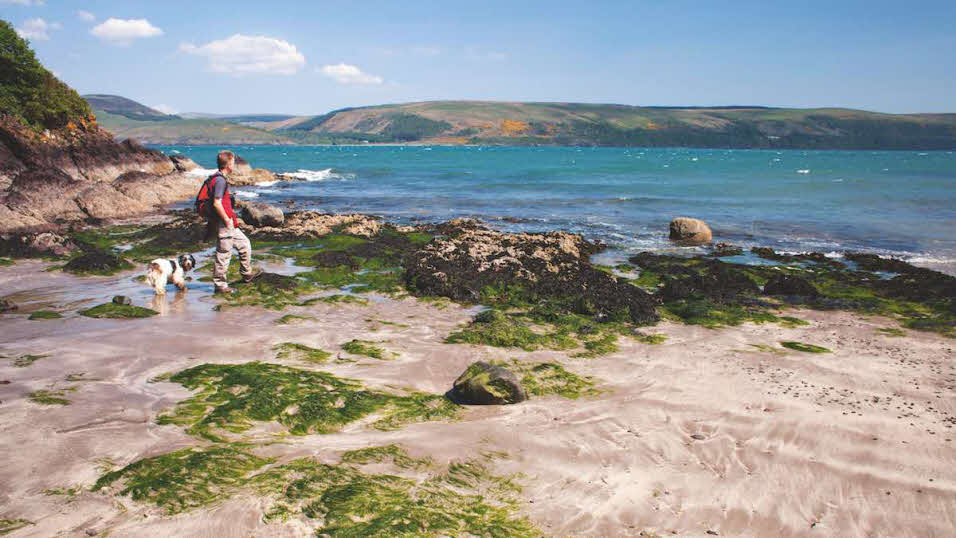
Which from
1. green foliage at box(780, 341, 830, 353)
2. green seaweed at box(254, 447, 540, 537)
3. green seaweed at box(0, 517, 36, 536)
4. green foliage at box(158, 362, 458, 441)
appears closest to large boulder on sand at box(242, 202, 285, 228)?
green foliage at box(158, 362, 458, 441)

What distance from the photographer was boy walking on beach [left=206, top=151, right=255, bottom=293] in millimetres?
10188

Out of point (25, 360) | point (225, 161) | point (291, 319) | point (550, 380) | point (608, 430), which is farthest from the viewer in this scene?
point (225, 161)

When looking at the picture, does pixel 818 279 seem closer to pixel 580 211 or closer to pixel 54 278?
pixel 580 211

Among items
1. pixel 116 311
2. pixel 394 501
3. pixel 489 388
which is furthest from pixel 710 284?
pixel 116 311

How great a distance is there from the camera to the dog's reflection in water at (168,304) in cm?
963

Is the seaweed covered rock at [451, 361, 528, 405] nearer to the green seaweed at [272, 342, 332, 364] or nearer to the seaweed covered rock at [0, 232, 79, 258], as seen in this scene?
the green seaweed at [272, 342, 332, 364]

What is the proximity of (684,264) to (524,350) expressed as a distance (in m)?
9.55

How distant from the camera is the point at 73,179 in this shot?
23594 mm

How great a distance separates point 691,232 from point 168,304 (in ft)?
58.2

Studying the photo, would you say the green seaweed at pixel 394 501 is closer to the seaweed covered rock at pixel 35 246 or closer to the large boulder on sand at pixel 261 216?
the seaweed covered rock at pixel 35 246

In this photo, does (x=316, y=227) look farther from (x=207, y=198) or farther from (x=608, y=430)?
(x=608, y=430)

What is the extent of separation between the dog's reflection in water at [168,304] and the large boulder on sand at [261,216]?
1055 cm

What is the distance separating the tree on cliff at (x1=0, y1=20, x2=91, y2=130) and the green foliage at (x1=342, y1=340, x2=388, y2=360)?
29250 mm

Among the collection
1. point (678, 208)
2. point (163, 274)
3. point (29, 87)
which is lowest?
point (163, 274)
